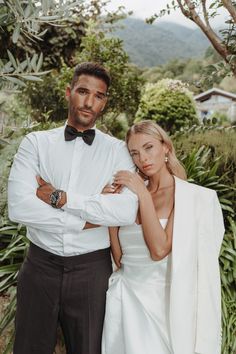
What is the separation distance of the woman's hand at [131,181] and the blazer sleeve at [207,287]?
29 cm

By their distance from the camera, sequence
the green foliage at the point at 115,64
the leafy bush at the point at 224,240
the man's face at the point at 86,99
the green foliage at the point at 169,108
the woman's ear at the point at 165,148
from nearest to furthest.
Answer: the man's face at the point at 86,99
the woman's ear at the point at 165,148
the leafy bush at the point at 224,240
the green foliage at the point at 115,64
the green foliage at the point at 169,108

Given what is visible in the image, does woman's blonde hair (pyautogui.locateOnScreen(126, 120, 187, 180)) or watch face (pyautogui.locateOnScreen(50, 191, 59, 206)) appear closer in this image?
watch face (pyautogui.locateOnScreen(50, 191, 59, 206))

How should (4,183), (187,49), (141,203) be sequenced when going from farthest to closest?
(187,49), (4,183), (141,203)

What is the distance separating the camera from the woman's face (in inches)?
82.1

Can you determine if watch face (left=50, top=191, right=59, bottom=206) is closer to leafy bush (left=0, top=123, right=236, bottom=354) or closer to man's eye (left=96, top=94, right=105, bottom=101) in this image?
man's eye (left=96, top=94, right=105, bottom=101)

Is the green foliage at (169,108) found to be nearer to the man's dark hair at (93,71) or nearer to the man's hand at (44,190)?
the man's dark hair at (93,71)

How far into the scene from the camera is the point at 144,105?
10258 mm

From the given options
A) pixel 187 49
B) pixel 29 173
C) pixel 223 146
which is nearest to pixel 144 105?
pixel 223 146

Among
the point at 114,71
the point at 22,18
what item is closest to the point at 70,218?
the point at 22,18

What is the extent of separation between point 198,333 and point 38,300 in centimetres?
72

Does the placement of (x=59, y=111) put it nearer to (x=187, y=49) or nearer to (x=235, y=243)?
(x=235, y=243)

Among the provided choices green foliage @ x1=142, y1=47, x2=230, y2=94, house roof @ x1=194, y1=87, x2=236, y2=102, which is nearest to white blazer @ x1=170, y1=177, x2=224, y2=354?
green foliage @ x1=142, y1=47, x2=230, y2=94

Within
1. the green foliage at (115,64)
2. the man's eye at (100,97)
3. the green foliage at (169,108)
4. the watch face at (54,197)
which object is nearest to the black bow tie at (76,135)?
the man's eye at (100,97)

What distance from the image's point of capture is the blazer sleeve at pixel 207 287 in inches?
78.1
